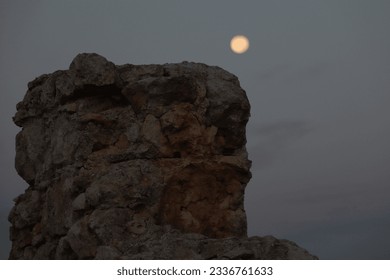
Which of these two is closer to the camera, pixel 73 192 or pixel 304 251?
pixel 304 251

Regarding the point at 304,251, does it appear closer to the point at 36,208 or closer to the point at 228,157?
the point at 228,157

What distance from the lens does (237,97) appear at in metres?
13.5

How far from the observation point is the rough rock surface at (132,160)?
38.0ft

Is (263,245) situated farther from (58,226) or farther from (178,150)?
(58,226)

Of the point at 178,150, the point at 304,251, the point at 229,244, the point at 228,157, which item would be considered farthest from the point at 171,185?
the point at 304,251

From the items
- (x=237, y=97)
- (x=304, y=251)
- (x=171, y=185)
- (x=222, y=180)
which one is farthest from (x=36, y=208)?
(x=304, y=251)

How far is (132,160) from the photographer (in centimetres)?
1221

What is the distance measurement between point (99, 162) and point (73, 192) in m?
0.92

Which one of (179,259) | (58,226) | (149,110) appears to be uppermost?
(149,110)

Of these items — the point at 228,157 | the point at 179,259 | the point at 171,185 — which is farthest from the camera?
the point at 228,157

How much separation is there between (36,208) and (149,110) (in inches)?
164

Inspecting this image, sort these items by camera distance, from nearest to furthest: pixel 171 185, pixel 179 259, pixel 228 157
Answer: pixel 179 259 < pixel 171 185 < pixel 228 157

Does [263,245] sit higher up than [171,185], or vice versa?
[171,185]

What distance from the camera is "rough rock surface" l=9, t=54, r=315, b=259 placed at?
1159 centimetres
